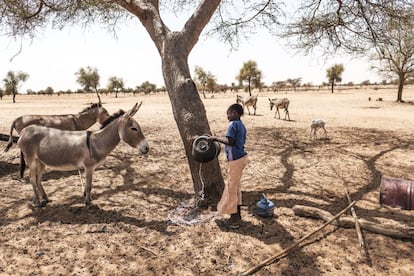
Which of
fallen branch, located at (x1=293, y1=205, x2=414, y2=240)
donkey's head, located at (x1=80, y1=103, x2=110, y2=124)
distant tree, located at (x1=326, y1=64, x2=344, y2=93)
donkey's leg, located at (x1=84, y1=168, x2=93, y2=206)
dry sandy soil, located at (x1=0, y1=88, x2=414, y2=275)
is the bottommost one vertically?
dry sandy soil, located at (x1=0, y1=88, x2=414, y2=275)

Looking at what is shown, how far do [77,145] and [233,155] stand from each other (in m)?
2.86

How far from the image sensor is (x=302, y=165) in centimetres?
793

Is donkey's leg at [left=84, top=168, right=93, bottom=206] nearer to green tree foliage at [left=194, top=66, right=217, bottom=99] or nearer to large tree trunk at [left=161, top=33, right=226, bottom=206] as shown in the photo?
large tree trunk at [left=161, top=33, right=226, bottom=206]

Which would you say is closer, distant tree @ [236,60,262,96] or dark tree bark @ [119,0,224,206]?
dark tree bark @ [119,0,224,206]

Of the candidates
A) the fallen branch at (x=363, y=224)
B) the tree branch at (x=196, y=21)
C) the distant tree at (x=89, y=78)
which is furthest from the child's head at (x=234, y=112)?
the distant tree at (x=89, y=78)

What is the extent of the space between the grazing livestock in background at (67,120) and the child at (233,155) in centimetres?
548

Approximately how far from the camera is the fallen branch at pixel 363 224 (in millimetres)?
4012

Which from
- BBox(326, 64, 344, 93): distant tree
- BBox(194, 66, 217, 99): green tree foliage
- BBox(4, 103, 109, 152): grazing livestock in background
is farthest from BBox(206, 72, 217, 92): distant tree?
BBox(4, 103, 109, 152): grazing livestock in background

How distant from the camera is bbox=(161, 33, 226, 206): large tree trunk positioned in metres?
5.04

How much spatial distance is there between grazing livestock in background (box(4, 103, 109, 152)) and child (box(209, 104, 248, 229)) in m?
5.48

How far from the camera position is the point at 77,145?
17.0ft

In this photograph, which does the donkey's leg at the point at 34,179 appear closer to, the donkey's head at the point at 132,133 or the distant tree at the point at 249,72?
the donkey's head at the point at 132,133

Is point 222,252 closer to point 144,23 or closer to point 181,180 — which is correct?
point 181,180

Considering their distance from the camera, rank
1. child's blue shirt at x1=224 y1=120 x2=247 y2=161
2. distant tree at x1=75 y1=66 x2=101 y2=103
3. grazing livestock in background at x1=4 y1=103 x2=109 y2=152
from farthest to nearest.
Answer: distant tree at x1=75 y1=66 x2=101 y2=103, grazing livestock in background at x1=4 y1=103 x2=109 y2=152, child's blue shirt at x1=224 y1=120 x2=247 y2=161
